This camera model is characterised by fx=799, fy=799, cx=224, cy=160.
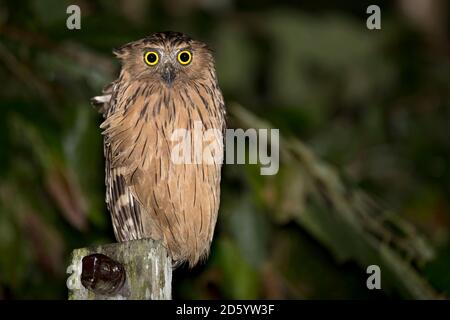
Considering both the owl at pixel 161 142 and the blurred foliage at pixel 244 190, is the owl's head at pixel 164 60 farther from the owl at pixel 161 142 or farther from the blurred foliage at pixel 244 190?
the blurred foliage at pixel 244 190

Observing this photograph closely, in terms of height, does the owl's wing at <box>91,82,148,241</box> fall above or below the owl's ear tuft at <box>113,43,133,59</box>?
below

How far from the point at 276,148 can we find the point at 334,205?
1.64 ft

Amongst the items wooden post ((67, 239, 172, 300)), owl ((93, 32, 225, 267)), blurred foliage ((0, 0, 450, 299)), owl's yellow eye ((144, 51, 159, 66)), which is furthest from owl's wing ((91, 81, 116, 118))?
Answer: wooden post ((67, 239, 172, 300))

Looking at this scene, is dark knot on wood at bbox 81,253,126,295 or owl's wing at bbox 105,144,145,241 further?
owl's wing at bbox 105,144,145,241

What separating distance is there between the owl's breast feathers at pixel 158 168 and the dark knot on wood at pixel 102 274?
1.05 m

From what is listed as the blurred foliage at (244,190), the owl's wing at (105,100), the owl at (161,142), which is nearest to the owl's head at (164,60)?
the owl at (161,142)

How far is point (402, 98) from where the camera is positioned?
733cm

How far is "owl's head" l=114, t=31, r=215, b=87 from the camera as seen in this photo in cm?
395

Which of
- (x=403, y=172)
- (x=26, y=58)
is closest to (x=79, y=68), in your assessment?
(x=26, y=58)

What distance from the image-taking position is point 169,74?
3.95 m

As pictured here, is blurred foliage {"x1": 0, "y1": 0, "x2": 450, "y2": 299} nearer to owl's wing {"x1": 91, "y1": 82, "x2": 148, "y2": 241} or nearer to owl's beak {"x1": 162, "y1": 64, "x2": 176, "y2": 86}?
owl's wing {"x1": 91, "y1": 82, "x2": 148, "y2": 241}

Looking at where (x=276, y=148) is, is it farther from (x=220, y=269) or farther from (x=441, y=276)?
(x=441, y=276)

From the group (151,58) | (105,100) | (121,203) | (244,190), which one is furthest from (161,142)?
(244,190)

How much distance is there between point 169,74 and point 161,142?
421mm
